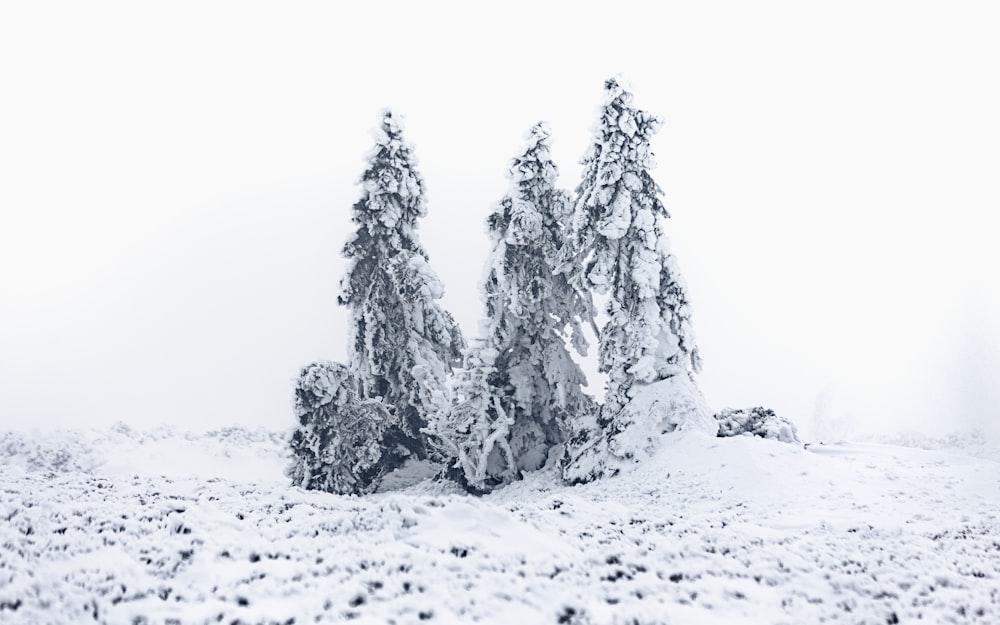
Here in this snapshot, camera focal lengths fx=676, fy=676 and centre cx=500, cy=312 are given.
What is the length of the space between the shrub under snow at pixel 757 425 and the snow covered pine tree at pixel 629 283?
2391mm

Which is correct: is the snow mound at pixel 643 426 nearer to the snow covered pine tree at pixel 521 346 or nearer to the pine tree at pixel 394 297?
the snow covered pine tree at pixel 521 346

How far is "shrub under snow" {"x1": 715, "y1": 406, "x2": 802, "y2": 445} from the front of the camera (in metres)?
24.0

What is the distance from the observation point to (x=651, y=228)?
24.1 metres

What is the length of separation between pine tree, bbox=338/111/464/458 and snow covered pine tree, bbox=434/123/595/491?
2790mm

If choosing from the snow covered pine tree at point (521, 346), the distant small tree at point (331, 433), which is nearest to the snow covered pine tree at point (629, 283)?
the snow covered pine tree at point (521, 346)

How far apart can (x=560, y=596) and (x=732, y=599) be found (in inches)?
88.4

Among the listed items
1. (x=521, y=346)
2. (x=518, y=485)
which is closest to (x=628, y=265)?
(x=521, y=346)

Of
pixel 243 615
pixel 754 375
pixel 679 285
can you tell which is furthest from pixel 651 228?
pixel 754 375

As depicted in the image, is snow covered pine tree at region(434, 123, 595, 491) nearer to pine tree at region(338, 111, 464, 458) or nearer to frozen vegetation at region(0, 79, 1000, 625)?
frozen vegetation at region(0, 79, 1000, 625)

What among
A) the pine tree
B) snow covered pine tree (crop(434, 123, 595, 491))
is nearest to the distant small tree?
the pine tree

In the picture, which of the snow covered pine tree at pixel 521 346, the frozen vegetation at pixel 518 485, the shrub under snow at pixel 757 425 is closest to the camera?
the frozen vegetation at pixel 518 485

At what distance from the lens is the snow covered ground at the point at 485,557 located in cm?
809

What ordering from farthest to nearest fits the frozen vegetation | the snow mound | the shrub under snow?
the shrub under snow → the snow mound → the frozen vegetation

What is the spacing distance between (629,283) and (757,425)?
7156 millimetres
